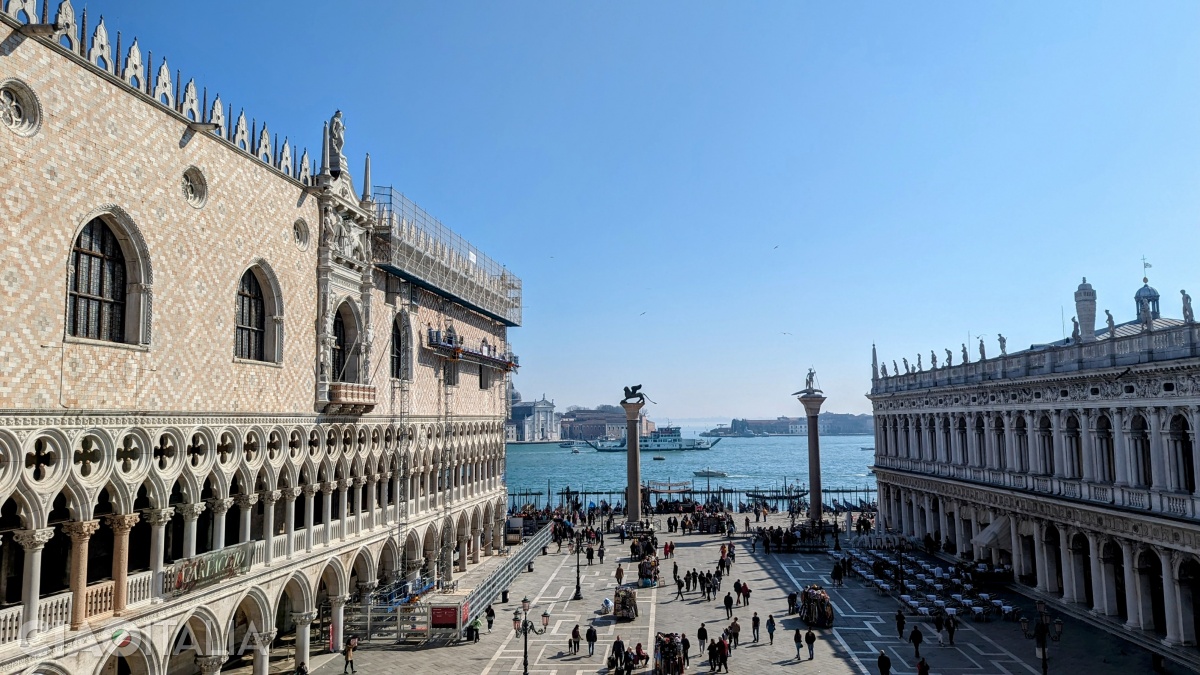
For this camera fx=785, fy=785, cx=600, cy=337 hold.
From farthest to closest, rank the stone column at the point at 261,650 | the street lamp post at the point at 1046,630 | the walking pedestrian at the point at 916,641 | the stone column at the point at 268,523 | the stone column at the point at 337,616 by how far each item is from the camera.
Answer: the stone column at the point at 337,616 < the walking pedestrian at the point at 916,641 < the street lamp post at the point at 1046,630 < the stone column at the point at 268,523 < the stone column at the point at 261,650

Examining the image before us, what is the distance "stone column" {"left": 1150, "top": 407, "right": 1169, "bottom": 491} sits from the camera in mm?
24719

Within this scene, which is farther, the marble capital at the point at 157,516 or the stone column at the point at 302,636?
the stone column at the point at 302,636

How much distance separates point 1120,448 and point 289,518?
90.0ft

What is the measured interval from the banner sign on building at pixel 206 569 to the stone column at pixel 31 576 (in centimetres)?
344

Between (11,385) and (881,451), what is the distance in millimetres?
50007

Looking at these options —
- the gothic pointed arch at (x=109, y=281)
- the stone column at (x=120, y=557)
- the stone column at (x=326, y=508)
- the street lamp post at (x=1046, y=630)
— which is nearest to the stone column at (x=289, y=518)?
the stone column at (x=326, y=508)

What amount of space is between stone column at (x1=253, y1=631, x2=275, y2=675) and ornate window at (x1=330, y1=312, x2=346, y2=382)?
8699 millimetres

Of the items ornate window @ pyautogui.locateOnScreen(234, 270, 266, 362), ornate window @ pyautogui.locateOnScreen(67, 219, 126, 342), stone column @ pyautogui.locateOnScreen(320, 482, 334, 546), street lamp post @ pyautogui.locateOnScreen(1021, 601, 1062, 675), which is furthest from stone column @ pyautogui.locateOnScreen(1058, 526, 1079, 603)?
ornate window @ pyautogui.locateOnScreen(67, 219, 126, 342)

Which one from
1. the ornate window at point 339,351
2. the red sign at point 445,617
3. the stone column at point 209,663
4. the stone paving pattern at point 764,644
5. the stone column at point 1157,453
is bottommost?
the stone paving pattern at point 764,644

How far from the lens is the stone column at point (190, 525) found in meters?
19.2

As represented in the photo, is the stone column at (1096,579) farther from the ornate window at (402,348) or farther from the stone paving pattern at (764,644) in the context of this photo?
the ornate window at (402,348)

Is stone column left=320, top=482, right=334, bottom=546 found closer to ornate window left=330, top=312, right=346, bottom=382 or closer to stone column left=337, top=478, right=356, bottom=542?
stone column left=337, top=478, right=356, bottom=542

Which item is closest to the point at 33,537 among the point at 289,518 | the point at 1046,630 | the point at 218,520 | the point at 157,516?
the point at 157,516

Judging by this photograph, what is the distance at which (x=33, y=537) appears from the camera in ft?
48.8
